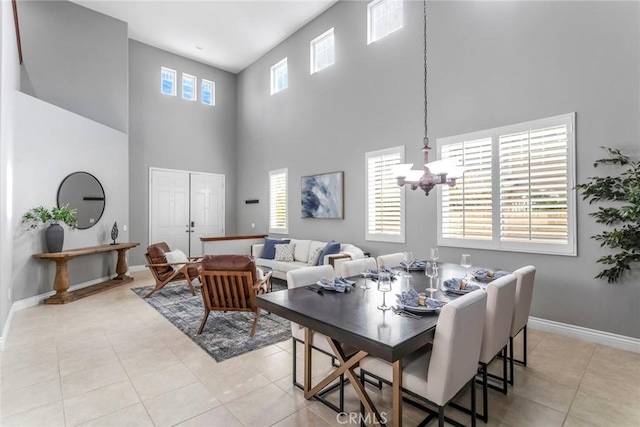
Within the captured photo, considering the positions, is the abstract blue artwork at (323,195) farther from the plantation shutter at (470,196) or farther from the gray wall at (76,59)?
the gray wall at (76,59)

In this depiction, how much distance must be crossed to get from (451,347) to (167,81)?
9.22m

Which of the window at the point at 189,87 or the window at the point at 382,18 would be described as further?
the window at the point at 189,87

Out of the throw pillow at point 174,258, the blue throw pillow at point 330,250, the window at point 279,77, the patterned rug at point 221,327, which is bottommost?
the patterned rug at point 221,327

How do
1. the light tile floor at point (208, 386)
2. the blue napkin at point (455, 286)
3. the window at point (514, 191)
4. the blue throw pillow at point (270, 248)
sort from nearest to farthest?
the light tile floor at point (208, 386), the blue napkin at point (455, 286), the window at point (514, 191), the blue throw pillow at point (270, 248)

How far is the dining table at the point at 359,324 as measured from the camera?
5.41 ft

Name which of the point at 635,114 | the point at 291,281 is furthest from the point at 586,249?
the point at 291,281

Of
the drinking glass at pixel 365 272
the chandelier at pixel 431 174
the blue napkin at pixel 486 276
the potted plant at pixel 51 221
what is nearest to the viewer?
the drinking glass at pixel 365 272

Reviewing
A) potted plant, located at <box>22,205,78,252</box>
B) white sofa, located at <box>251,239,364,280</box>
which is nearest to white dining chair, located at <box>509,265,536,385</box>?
white sofa, located at <box>251,239,364,280</box>

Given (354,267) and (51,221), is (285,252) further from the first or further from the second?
(51,221)

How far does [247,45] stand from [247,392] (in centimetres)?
793

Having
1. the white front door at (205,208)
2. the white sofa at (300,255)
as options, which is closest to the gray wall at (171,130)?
the white front door at (205,208)

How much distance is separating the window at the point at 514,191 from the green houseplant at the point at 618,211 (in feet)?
0.93

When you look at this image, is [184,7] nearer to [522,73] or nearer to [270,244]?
[270,244]

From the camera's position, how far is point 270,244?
6.99 meters
